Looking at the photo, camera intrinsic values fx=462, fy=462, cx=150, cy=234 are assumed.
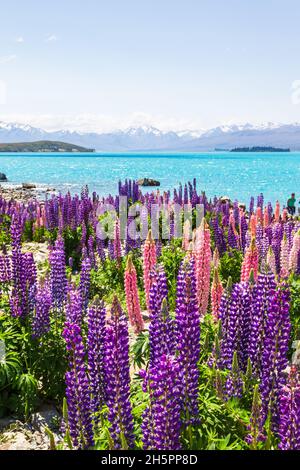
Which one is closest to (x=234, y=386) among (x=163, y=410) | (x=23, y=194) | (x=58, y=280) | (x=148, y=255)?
(x=163, y=410)

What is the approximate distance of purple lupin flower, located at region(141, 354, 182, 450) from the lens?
348 centimetres

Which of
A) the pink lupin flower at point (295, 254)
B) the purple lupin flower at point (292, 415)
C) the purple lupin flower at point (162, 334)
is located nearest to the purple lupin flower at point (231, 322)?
the purple lupin flower at point (162, 334)

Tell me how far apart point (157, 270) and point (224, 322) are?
1.03m

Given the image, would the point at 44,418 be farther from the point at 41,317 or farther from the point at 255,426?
the point at 255,426

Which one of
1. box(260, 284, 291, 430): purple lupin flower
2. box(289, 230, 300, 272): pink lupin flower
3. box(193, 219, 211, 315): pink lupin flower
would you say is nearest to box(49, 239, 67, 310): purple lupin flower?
box(193, 219, 211, 315): pink lupin flower

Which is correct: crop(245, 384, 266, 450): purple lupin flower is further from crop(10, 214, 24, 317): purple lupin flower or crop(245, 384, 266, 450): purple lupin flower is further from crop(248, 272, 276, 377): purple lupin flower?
crop(10, 214, 24, 317): purple lupin flower

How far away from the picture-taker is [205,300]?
27.5ft

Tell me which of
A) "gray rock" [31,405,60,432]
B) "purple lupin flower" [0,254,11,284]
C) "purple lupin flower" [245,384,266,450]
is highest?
"purple lupin flower" [0,254,11,284]

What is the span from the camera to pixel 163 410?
139 inches

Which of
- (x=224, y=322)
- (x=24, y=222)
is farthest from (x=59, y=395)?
(x=24, y=222)

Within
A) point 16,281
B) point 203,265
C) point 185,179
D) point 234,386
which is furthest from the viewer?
point 185,179

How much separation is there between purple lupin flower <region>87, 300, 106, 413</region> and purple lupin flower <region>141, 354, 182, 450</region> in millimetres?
895

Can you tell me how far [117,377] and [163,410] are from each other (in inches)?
21.8
